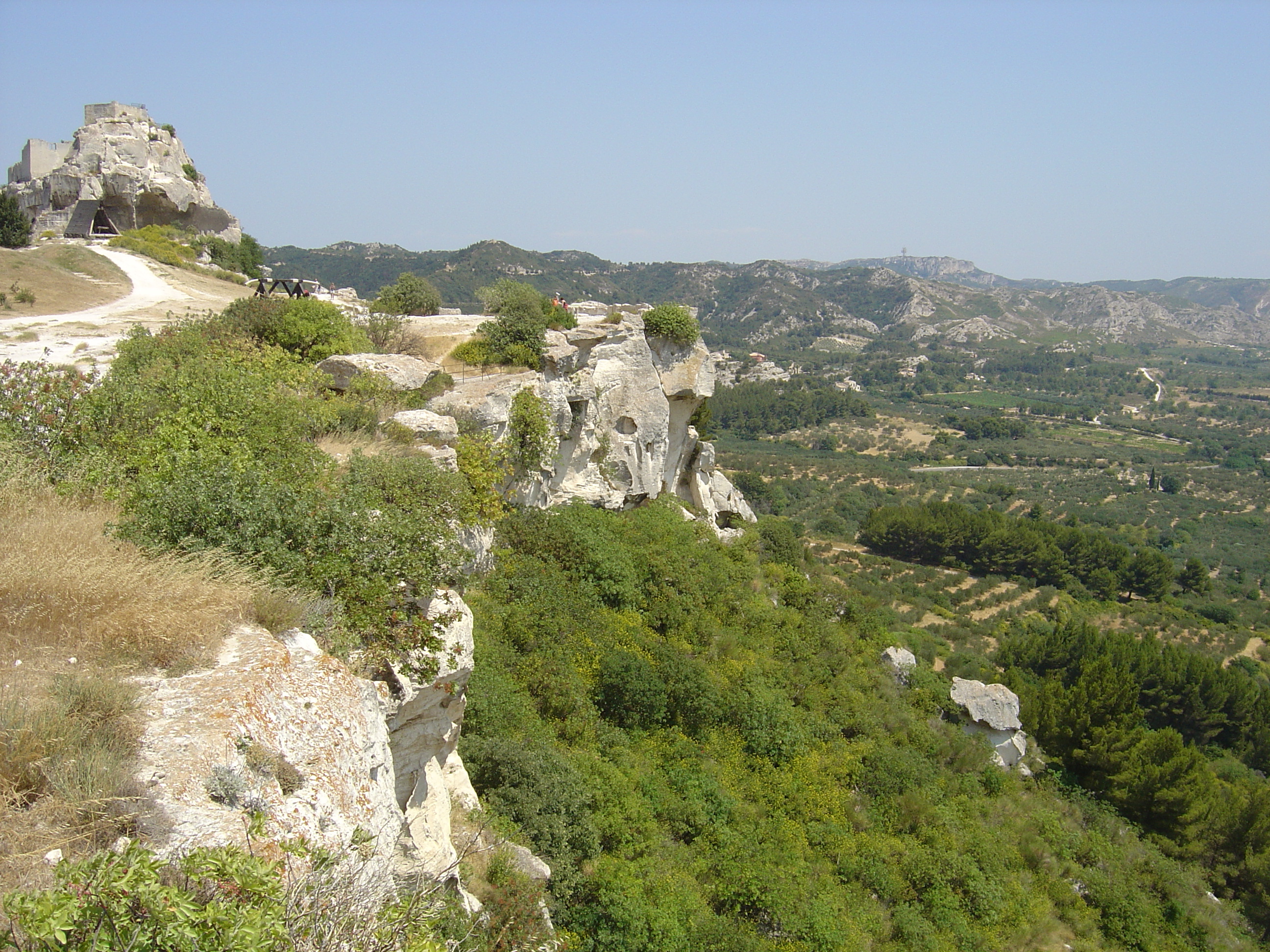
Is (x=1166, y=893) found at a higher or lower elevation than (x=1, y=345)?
lower

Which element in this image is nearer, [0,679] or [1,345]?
[0,679]

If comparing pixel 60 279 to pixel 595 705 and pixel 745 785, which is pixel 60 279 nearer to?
pixel 595 705

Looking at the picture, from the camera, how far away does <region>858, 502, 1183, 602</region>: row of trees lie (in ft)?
159

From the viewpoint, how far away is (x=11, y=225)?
2638 centimetres

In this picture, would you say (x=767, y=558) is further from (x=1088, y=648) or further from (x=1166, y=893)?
(x=1088, y=648)

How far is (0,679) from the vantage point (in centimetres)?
429

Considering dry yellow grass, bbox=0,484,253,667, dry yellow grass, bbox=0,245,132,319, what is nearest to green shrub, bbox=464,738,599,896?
dry yellow grass, bbox=0,484,253,667

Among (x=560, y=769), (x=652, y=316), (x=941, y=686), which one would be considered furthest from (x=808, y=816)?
(x=652, y=316)

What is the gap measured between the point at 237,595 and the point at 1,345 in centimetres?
1485

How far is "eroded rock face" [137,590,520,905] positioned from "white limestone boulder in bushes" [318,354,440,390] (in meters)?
9.69

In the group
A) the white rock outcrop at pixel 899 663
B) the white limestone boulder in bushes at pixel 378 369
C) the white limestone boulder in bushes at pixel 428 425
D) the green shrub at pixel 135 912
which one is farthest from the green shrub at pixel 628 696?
the green shrub at pixel 135 912

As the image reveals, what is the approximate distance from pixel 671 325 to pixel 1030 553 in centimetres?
3751

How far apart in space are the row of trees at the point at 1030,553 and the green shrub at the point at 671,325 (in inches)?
1347

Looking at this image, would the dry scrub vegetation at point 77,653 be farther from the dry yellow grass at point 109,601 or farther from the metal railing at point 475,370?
the metal railing at point 475,370
